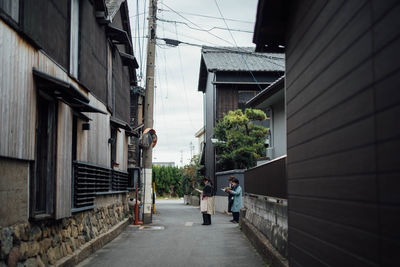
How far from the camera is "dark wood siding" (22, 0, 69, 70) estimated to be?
21.8 ft

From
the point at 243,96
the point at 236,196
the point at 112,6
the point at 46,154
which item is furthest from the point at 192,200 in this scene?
the point at 46,154

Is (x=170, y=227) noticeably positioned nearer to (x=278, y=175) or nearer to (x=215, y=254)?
(x=215, y=254)

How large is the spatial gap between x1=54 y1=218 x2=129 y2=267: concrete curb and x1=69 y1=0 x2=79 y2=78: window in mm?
3649

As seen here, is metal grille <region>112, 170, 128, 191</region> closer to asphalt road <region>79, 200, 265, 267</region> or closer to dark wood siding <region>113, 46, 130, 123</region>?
asphalt road <region>79, 200, 265, 267</region>

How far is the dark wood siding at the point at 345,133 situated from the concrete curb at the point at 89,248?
4016mm

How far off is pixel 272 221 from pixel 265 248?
0.56m

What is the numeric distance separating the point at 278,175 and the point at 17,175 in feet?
14.9

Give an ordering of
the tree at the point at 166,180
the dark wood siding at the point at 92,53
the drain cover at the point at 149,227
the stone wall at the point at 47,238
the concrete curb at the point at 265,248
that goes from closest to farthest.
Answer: the stone wall at the point at 47,238
the concrete curb at the point at 265,248
the dark wood siding at the point at 92,53
the drain cover at the point at 149,227
the tree at the point at 166,180

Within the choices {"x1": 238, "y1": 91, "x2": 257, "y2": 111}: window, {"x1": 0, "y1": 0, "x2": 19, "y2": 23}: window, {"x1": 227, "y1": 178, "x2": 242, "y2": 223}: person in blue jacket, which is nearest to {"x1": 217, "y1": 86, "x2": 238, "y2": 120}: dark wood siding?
{"x1": 238, "y1": 91, "x2": 257, "y2": 111}: window

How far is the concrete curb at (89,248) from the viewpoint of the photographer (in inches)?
318

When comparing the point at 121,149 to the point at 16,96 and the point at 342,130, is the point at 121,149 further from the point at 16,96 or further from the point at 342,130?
the point at 342,130

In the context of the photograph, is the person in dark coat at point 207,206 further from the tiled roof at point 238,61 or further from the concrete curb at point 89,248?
the tiled roof at point 238,61

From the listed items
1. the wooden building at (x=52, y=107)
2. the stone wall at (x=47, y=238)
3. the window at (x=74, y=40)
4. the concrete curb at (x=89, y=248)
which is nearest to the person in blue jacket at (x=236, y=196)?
the concrete curb at (x=89, y=248)

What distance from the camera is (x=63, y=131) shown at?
329 inches
